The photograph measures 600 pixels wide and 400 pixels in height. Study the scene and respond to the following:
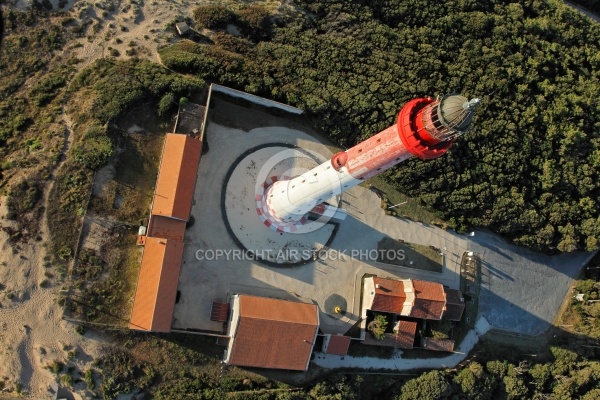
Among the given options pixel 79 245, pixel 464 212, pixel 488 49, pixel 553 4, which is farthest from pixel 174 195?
pixel 553 4

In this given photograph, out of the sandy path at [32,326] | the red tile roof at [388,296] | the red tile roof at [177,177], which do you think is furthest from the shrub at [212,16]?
the red tile roof at [388,296]

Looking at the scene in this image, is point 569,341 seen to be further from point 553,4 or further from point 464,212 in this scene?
point 553,4

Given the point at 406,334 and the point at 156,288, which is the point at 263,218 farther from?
the point at 406,334

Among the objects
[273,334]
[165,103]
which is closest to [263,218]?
[273,334]

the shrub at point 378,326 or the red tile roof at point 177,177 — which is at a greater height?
the red tile roof at point 177,177

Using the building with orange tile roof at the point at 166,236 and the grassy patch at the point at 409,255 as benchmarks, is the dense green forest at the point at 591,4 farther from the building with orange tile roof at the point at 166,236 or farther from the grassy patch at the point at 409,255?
the building with orange tile roof at the point at 166,236
